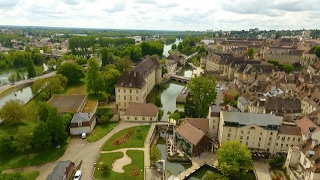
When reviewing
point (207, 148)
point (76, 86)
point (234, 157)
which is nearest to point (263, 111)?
point (207, 148)

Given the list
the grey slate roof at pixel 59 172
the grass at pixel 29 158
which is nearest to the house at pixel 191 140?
the grey slate roof at pixel 59 172

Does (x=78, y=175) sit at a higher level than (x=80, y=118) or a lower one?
lower

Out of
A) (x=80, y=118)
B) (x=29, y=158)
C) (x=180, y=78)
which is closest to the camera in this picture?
(x=29, y=158)

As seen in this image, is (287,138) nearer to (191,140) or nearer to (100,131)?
(191,140)

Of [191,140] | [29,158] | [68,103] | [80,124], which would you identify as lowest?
[29,158]

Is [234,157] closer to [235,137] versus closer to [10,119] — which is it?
[235,137]

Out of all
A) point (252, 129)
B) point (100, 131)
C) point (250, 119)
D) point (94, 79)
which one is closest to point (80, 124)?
point (100, 131)

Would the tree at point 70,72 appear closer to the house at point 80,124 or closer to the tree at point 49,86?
the tree at point 49,86
